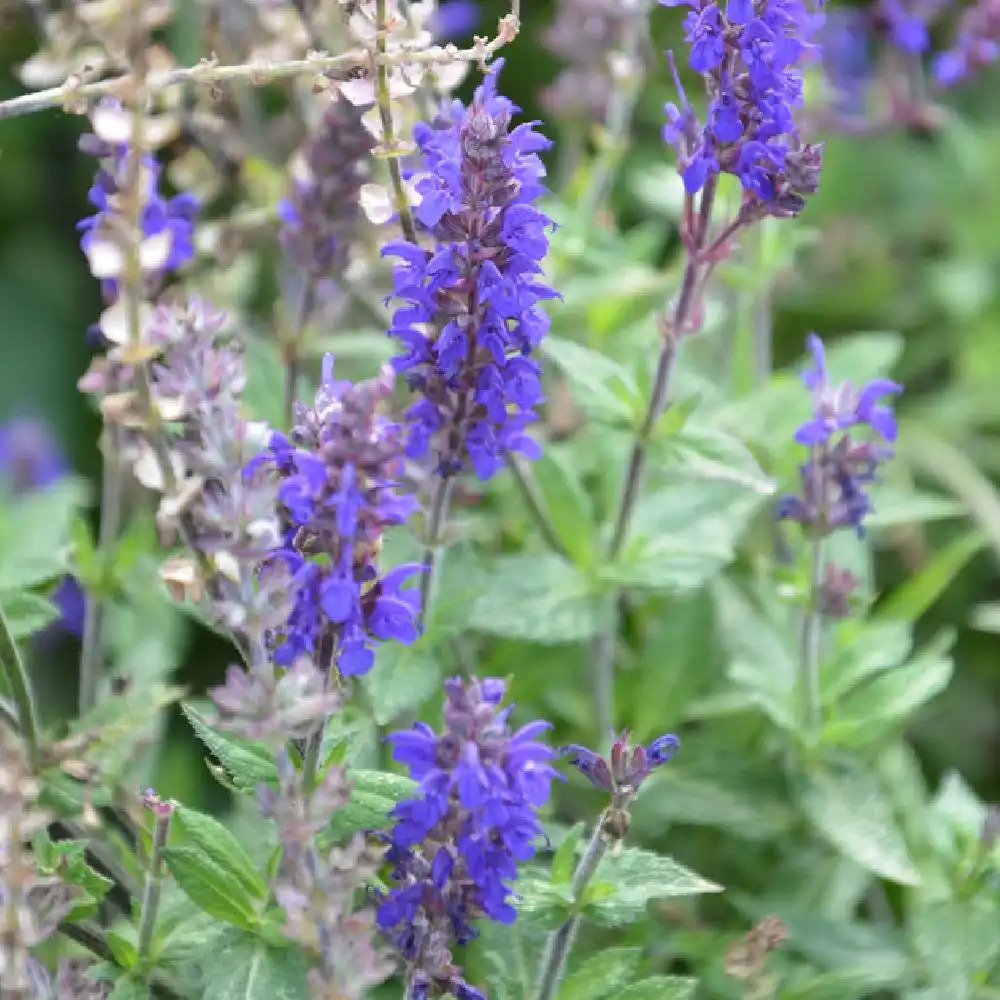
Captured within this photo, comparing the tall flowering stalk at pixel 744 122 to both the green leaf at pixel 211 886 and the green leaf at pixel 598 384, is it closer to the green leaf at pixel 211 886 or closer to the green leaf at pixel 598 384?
the green leaf at pixel 598 384

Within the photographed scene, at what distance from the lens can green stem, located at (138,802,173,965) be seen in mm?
1254

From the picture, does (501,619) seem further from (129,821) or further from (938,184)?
(938,184)

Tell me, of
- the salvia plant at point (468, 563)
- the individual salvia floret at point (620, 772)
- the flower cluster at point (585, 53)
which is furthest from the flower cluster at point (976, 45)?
the individual salvia floret at point (620, 772)

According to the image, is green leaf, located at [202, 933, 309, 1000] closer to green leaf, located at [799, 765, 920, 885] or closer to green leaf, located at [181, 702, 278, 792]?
green leaf, located at [181, 702, 278, 792]

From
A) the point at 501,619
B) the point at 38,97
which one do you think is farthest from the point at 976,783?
the point at 38,97

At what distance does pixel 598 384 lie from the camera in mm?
1723

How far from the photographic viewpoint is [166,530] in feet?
3.94

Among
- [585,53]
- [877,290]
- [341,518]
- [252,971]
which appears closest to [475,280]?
[341,518]

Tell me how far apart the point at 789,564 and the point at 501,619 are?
0.62m

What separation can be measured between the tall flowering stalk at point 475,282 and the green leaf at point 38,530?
558 millimetres

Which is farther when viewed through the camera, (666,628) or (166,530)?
(666,628)

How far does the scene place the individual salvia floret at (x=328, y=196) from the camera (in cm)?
171

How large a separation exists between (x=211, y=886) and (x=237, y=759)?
0.14m

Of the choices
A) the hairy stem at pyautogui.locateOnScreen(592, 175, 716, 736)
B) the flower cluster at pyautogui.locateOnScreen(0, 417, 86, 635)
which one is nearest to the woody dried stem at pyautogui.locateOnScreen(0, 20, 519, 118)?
the hairy stem at pyautogui.locateOnScreen(592, 175, 716, 736)
